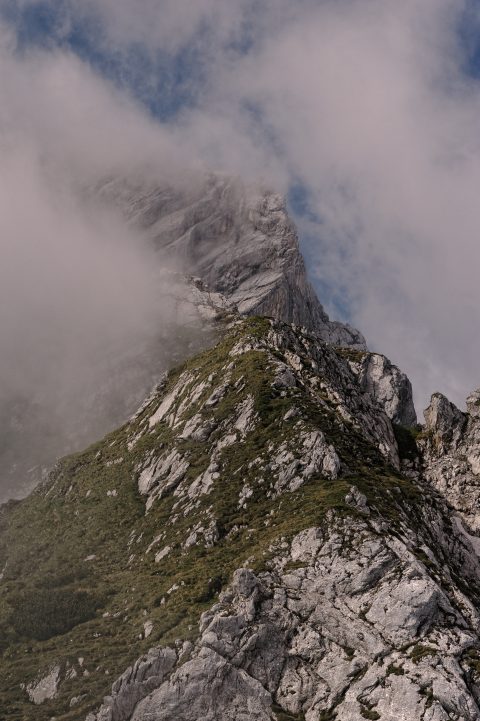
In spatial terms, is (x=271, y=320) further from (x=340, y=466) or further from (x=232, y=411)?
(x=340, y=466)

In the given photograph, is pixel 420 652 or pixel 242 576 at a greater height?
pixel 242 576

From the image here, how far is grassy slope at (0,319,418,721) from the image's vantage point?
2200 inches

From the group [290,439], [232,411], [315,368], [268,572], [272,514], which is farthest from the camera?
[315,368]

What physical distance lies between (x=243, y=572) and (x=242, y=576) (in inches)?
13.1

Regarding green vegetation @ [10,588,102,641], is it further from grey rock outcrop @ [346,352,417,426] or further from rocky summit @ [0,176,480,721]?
grey rock outcrop @ [346,352,417,426]

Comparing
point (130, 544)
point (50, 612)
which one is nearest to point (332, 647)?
point (50, 612)

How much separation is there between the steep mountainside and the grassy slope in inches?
9.7

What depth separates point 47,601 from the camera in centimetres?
6944

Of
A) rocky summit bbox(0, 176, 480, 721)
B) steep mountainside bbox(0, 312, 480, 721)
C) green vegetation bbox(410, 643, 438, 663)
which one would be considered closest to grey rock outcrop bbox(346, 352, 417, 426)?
rocky summit bbox(0, 176, 480, 721)

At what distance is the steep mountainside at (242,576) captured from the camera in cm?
4650

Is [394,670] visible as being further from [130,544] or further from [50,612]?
[130,544]

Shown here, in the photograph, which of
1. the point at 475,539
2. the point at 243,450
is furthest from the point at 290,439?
the point at 475,539

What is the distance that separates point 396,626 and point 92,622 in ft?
96.1

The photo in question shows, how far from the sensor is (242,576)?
53.8 m
